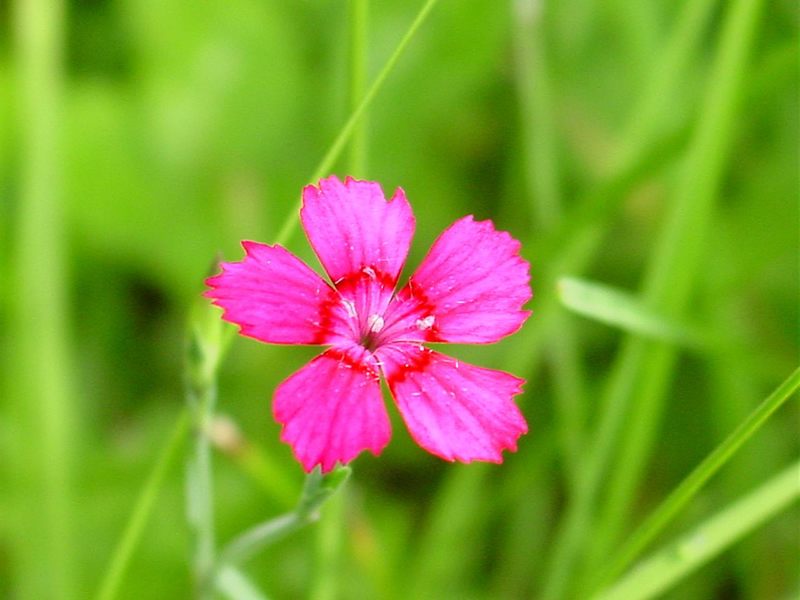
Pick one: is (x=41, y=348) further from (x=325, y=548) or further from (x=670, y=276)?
(x=670, y=276)

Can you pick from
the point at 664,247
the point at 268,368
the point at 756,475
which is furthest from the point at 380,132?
A: the point at 756,475

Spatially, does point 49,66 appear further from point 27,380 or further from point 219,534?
point 219,534

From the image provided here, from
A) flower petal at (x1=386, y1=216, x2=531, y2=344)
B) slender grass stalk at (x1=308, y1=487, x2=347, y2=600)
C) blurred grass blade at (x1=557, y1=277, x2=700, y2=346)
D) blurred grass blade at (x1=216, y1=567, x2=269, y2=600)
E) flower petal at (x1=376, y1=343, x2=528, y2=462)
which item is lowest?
blurred grass blade at (x1=216, y1=567, x2=269, y2=600)

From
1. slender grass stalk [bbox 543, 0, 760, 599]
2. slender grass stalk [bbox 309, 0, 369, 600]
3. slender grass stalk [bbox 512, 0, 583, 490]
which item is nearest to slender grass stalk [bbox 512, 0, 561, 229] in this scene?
slender grass stalk [bbox 512, 0, 583, 490]

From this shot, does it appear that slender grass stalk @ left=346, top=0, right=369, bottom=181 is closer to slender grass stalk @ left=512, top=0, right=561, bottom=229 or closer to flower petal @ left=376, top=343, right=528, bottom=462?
flower petal @ left=376, top=343, right=528, bottom=462

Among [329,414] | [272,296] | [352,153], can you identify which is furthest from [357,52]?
[329,414]
